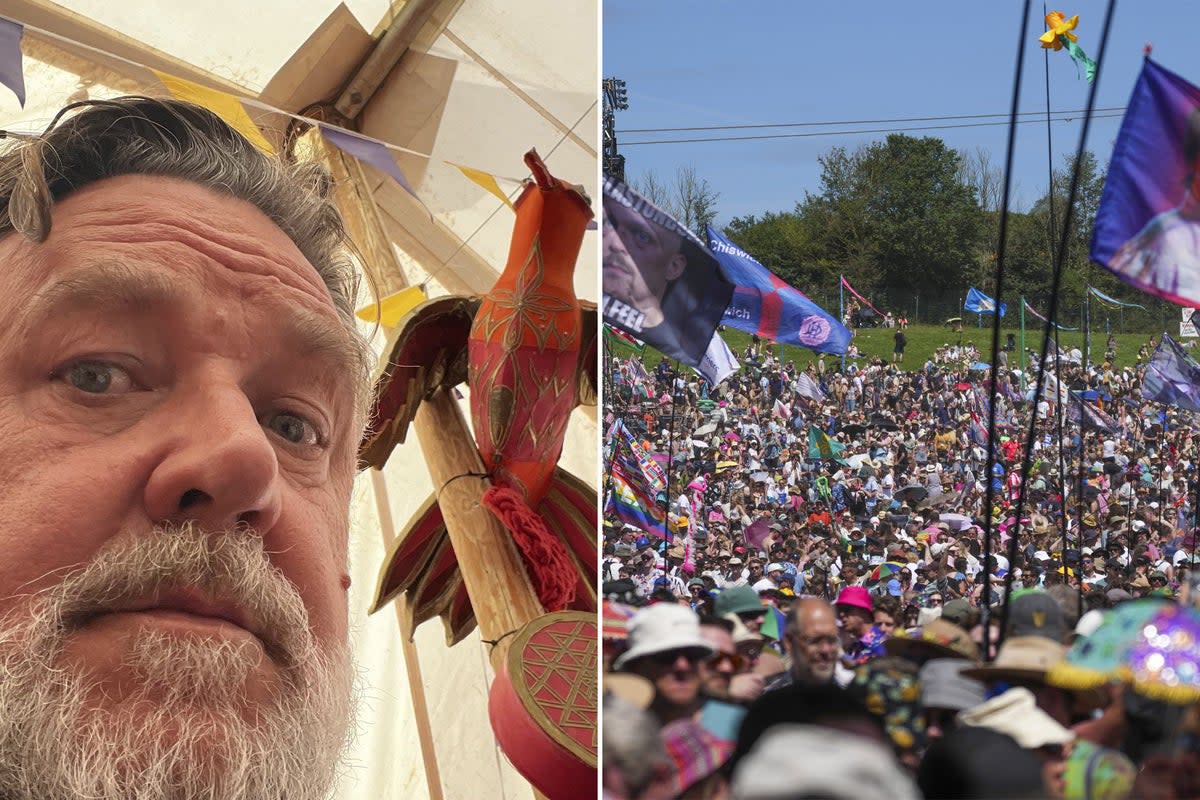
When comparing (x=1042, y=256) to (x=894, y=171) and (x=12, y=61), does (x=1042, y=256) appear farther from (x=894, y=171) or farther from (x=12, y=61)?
Result: (x=12, y=61)

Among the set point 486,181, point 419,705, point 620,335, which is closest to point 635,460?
point 620,335

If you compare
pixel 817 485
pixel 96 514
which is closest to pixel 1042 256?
pixel 96 514

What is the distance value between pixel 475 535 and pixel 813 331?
13.8 feet

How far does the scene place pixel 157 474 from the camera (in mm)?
1406

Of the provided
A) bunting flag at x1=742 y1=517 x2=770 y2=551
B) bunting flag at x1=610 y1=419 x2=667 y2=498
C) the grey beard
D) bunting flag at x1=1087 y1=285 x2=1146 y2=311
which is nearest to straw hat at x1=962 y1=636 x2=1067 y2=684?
the grey beard

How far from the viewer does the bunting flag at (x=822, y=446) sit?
7.92 m

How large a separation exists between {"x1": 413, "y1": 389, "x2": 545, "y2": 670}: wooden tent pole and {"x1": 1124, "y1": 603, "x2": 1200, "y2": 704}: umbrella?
91cm

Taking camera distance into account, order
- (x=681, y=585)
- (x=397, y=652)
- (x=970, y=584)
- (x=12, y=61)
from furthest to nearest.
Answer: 1. (x=681, y=585)
2. (x=970, y=584)
3. (x=397, y=652)
4. (x=12, y=61)

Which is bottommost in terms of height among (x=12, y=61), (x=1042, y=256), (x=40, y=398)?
(x=40, y=398)

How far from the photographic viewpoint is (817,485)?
7.48 metres

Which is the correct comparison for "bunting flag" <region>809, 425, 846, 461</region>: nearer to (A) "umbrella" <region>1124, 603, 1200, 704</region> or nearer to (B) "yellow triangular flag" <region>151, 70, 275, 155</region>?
(B) "yellow triangular flag" <region>151, 70, 275, 155</region>

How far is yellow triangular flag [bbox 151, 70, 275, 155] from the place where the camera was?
1.88 meters

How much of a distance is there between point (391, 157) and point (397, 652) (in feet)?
2.97

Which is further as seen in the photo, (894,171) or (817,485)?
(817,485)
